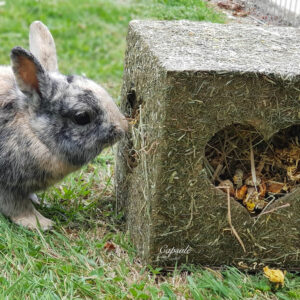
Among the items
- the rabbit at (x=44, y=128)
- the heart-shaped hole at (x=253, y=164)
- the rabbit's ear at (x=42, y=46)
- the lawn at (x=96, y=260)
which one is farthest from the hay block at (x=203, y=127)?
the rabbit's ear at (x=42, y=46)

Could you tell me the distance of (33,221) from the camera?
3.89 m

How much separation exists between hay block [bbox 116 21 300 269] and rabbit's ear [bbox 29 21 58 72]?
72 centimetres

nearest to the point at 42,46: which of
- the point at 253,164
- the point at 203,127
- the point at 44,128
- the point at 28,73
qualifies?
the point at 28,73

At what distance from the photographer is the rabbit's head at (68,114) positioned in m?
3.65

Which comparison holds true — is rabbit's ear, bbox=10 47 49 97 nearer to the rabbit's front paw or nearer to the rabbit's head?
the rabbit's head

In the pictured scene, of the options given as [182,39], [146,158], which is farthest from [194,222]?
[182,39]

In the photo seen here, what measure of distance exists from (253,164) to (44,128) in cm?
134

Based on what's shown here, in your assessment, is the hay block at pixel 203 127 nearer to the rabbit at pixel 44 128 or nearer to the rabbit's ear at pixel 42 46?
the rabbit at pixel 44 128

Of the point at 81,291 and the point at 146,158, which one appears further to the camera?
the point at 146,158

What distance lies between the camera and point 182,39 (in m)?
3.60

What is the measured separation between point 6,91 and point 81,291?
1469 millimetres

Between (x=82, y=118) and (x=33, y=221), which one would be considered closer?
(x=82, y=118)

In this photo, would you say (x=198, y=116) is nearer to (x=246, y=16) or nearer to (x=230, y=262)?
(x=246, y=16)

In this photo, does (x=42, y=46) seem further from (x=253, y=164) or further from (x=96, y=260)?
(x=253, y=164)
